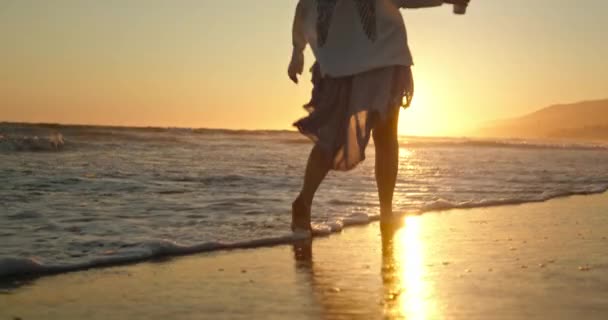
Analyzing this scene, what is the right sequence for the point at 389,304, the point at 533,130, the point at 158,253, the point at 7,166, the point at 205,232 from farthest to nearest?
1. the point at 533,130
2. the point at 7,166
3. the point at 205,232
4. the point at 158,253
5. the point at 389,304

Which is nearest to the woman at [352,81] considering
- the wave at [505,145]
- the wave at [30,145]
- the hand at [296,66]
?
the hand at [296,66]

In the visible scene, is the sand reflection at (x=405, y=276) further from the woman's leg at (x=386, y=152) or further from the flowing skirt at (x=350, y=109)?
the flowing skirt at (x=350, y=109)

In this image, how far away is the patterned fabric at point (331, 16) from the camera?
3781 millimetres

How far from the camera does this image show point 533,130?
10238 centimetres

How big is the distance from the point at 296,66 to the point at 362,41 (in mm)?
493

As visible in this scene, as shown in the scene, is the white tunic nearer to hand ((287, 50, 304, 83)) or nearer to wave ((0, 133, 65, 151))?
hand ((287, 50, 304, 83))

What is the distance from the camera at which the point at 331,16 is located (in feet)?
12.7

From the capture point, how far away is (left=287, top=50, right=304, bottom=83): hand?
4129mm

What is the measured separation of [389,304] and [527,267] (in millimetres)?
875

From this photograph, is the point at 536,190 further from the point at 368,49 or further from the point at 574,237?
the point at 368,49

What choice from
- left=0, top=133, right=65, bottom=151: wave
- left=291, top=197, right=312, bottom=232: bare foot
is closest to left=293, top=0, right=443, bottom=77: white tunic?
left=291, top=197, right=312, bottom=232: bare foot

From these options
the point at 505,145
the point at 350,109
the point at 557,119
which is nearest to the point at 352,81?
the point at 350,109

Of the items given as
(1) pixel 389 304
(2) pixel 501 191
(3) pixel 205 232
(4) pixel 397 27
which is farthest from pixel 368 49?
(2) pixel 501 191

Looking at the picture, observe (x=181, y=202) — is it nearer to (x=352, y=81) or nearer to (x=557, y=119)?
(x=352, y=81)
